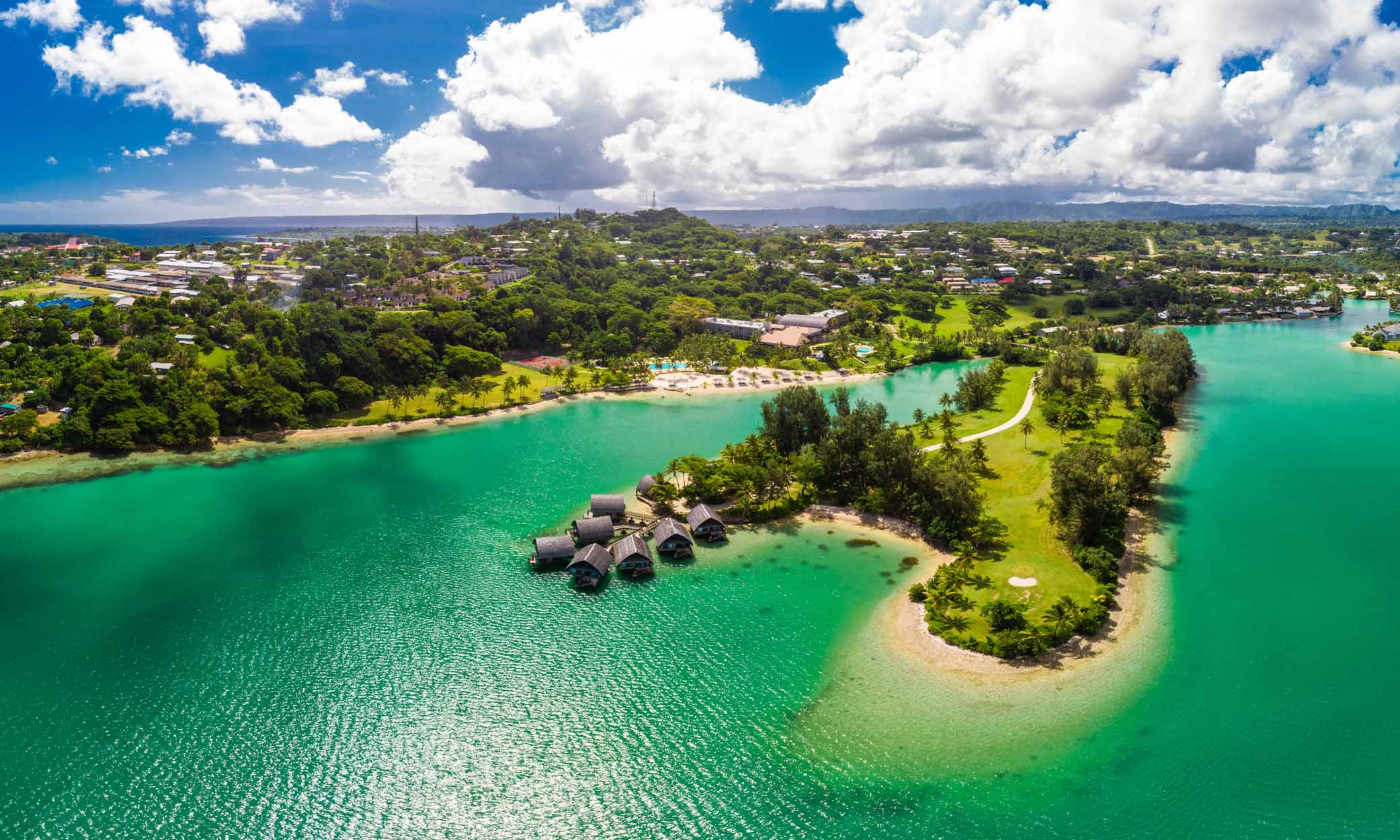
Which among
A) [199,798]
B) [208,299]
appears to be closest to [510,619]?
[199,798]

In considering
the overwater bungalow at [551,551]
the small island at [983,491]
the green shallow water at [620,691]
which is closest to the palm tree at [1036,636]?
the small island at [983,491]

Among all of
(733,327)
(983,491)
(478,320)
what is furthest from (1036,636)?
(733,327)

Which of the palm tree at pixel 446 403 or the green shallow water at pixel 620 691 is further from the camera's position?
the palm tree at pixel 446 403

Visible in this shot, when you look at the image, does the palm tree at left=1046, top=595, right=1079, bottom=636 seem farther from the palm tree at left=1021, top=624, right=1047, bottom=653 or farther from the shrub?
the shrub

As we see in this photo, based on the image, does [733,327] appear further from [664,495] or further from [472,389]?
[664,495]

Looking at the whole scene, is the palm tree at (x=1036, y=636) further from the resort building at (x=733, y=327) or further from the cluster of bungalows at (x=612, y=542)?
the resort building at (x=733, y=327)

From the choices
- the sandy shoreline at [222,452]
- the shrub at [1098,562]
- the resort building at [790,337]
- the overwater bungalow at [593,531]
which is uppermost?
the resort building at [790,337]
